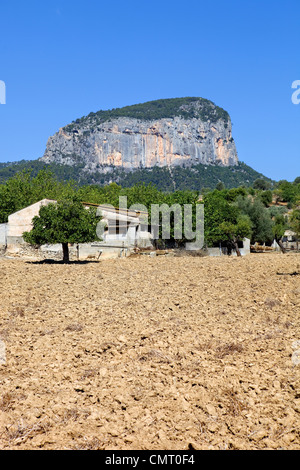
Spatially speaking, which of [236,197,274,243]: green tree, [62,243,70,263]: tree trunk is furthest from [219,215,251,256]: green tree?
[62,243,70,263]: tree trunk

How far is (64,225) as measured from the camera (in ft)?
Answer: 83.1

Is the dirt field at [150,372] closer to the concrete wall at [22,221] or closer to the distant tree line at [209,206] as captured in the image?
the distant tree line at [209,206]

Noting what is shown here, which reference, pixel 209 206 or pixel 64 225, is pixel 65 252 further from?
pixel 209 206

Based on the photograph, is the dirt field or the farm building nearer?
the dirt field

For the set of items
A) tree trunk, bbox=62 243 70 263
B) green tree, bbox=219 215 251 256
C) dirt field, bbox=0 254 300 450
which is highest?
green tree, bbox=219 215 251 256

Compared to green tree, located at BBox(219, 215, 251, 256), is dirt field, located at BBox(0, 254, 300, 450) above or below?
below

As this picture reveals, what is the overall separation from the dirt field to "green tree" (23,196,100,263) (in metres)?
11.6

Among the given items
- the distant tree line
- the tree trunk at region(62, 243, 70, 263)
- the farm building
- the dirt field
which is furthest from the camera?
the distant tree line

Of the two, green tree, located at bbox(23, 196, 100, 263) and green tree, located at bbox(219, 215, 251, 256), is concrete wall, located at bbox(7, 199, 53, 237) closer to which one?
green tree, located at bbox(23, 196, 100, 263)

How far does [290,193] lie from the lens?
97000mm

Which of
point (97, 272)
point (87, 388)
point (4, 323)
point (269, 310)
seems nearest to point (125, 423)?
point (87, 388)

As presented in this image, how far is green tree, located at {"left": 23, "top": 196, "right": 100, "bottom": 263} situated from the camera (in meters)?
25.2

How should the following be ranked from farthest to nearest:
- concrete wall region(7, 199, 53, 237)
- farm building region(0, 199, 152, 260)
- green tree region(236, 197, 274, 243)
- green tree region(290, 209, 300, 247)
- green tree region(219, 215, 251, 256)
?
1. green tree region(236, 197, 274, 243)
2. green tree region(219, 215, 251, 256)
3. concrete wall region(7, 199, 53, 237)
4. farm building region(0, 199, 152, 260)
5. green tree region(290, 209, 300, 247)
